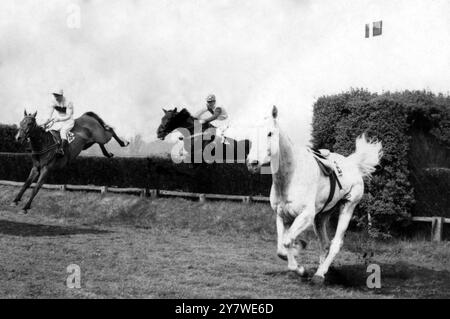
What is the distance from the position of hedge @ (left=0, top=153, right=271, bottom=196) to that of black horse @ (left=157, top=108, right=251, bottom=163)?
355mm

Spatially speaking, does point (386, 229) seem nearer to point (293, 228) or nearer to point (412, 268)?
point (412, 268)

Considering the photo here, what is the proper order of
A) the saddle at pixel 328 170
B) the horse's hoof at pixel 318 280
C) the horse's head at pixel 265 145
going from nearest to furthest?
the horse's head at pixel 265 145 → the horse's hoof at pixel 318 280 → the saddle at pixel 328 170

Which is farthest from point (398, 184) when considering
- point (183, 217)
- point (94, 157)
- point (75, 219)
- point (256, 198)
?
point (94, 157)

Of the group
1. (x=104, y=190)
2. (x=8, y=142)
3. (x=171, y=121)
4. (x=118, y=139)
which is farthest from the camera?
(x=8, y=142)

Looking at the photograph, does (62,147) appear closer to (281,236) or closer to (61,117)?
(61,117)

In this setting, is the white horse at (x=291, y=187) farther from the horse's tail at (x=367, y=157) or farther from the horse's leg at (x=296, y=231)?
the horse's tail at (x=367, y=157)

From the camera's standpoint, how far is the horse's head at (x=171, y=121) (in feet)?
52.5

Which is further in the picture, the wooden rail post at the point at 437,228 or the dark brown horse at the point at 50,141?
the dark brown horse at the point at 50,141

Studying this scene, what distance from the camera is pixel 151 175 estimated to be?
765 inches

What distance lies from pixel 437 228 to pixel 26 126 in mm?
10377

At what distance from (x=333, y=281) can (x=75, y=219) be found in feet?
35.1

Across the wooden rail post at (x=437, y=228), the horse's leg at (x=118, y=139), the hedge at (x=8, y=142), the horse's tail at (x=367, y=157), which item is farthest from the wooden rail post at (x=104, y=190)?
the horse's tail at (x=367, y=157)

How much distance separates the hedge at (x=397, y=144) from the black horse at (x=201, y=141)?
11.3ft

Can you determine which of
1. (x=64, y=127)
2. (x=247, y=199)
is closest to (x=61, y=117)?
(x=64, y=127)
